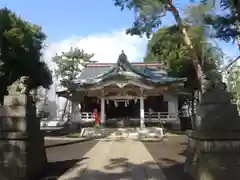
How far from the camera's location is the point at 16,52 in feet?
72.1

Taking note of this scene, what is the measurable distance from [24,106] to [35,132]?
3.15ft

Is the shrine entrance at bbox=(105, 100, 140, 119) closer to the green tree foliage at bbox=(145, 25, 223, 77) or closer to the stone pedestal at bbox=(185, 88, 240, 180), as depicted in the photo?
the green tree foliage at bbox=(145, 25, 223, 77)

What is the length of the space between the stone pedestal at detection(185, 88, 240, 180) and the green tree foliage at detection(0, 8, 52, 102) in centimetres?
1517

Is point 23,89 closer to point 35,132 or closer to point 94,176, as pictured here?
point 35,132

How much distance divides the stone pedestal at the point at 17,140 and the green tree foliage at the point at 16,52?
1276cm

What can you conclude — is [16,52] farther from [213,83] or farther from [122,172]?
[213,83]

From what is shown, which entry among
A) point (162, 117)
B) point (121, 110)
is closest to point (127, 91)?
point (162, 117)

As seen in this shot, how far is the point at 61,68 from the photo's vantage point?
4566cm

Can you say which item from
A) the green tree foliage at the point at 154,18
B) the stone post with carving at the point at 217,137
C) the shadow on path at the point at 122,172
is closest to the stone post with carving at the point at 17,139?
the shadow on path at the point at 122,172

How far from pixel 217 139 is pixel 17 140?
456 centimetres

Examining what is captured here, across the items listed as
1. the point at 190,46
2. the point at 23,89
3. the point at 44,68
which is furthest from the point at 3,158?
the point at 44,68

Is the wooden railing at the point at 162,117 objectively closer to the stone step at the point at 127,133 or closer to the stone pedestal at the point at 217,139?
the stone step at the point at 127,133

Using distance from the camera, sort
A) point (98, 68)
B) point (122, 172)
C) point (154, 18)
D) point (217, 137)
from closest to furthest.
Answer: point (217, 137)
point (122, 172)
point (154, 18)
point (98, 68)

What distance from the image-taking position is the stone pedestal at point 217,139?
6.53 meters
